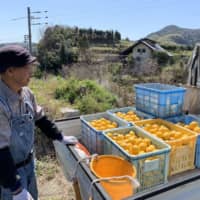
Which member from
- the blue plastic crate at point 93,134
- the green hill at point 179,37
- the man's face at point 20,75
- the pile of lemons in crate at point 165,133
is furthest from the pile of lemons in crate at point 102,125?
the green hill at point 179,37

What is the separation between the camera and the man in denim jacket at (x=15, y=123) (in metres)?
1.11

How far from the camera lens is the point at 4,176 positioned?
1.10 metres

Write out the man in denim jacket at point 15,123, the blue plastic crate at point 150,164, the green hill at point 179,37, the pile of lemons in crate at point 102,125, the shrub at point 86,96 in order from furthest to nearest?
1. the green hill at point 179,37
2. the shrub at point 86,96
3. the pile of lemons in crate at point 102,125
4. the blue plastic crate at point 150,164
5. the man in denim jacket at point 15,123

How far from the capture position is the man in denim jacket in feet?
3.66

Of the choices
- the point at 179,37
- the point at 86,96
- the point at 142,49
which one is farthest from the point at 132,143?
the point at 179,37

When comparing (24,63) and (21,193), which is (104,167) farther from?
(24,63)

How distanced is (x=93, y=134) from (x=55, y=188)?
908mm

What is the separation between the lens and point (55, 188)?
101 inches

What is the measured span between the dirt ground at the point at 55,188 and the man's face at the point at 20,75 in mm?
1557

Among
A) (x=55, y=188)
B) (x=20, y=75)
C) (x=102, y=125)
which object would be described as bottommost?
(x=55, y=188)

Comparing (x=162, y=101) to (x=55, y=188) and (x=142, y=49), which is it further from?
(x=142, y=49)

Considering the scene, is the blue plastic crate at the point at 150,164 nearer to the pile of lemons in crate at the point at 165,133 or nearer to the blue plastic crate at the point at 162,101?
the pile of lemons in crate at the point at 165,133

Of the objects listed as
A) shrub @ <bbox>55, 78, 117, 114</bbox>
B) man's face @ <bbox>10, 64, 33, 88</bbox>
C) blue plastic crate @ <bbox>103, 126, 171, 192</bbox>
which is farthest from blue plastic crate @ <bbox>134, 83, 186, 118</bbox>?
shrub @ <bbox>55, 78, 117, 114</bbox>

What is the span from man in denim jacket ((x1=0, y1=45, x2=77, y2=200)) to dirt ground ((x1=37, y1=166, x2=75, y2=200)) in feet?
3.35
